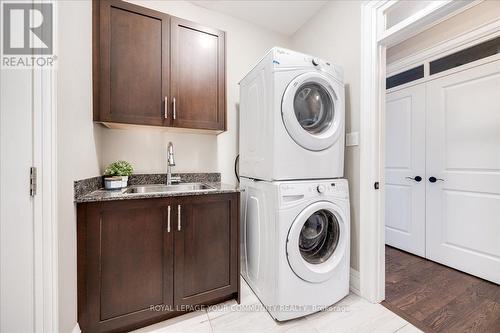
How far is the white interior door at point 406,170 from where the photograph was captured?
7.60ft

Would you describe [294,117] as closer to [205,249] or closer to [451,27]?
[205,249]

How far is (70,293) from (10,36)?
1.17 metres

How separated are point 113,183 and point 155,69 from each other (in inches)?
34.0

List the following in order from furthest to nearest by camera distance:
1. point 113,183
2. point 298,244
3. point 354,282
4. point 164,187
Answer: point 164,187 < point 354,282 < point 113,183 < point 298,244

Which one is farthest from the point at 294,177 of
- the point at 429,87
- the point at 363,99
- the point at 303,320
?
the point at 429,87

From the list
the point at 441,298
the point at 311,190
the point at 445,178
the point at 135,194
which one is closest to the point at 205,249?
the point at 135,194

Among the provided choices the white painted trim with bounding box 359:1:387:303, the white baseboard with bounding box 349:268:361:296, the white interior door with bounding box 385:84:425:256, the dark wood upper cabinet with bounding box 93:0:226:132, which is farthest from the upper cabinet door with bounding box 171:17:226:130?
the white interior door with bounding box 385:84:425:256

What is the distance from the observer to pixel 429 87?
2242mm

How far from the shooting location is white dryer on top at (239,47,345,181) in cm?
134

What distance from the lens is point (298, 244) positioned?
52.6 inches

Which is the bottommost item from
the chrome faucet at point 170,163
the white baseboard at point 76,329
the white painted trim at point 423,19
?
the white baseboard at point 76,329

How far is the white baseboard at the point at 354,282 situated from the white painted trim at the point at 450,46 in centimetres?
231

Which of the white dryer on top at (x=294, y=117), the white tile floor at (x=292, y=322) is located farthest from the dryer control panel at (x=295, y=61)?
the white tile floor at (x=292, y=322)

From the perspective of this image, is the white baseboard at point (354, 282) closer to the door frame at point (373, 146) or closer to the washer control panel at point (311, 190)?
the door frame at point (373, 146)
